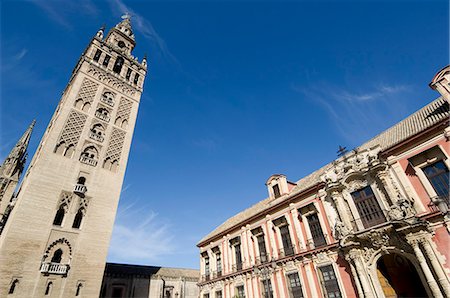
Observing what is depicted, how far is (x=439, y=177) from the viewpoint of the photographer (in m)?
12.5

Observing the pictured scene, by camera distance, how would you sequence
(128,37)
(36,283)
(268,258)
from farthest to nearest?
(128,37), (268,258), (36,283)

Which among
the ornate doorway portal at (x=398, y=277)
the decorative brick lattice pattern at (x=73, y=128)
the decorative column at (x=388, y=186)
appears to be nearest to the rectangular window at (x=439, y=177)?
the decorative column at (x=388, y=186)

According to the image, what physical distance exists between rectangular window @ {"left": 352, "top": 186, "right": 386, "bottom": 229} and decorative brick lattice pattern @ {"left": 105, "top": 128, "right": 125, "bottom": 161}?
949 inches

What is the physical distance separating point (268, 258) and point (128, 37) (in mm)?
40448

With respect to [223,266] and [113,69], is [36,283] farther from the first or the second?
[113,69]

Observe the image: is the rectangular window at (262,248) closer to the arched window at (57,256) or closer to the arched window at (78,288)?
the arched window at (78,288)

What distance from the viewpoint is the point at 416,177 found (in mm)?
13227

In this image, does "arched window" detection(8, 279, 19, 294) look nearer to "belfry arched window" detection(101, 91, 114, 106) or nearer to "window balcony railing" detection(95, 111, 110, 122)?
"window balcony railing" detection(95, 111, 110, 122)

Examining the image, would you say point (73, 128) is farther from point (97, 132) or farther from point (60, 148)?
point (60, 148)

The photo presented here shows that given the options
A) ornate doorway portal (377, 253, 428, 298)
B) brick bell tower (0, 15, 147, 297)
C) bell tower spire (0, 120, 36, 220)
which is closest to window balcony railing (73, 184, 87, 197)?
brick bell tower (0, 15, 147, 297)

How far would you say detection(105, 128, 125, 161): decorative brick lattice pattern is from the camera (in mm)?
26655

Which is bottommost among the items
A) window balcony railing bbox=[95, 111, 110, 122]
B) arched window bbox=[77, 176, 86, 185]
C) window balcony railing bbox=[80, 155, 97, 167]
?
arched window bbox=[77, 176, 86, 185]

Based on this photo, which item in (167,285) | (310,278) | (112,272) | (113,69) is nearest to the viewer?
(310,278)

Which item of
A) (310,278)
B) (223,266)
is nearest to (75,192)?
(223,266)
